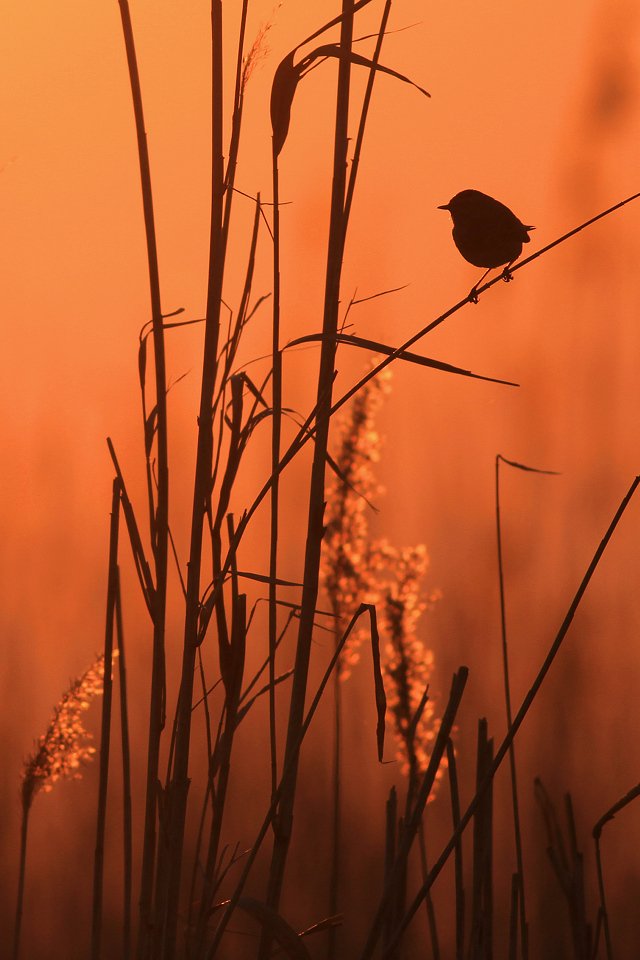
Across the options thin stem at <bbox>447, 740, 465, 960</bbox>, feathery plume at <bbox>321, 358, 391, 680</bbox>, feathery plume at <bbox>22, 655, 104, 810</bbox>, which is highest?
feathery plume at <bbox>321, 358, 391, 680</bbox>

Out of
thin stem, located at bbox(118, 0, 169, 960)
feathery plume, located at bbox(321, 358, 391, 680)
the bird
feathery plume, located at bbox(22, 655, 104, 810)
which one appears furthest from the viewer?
feathery plume, located at bbox(321, 358, 391, 680)

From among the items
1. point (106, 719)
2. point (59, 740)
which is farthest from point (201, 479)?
point (59, 740)

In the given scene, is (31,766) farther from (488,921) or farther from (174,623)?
(174,623)

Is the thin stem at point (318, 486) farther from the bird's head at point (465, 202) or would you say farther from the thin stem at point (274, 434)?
the bird's head at point (465, 202)

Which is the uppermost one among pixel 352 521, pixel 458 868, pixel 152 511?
pixel 352 521

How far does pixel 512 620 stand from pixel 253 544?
642 mm

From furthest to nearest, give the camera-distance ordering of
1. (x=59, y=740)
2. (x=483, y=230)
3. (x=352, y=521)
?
1. (x=352, y=521)
2. (x=59, y=740)
3. (x=483, y=230)

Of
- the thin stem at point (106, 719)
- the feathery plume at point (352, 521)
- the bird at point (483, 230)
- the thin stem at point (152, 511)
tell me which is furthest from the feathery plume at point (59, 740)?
the bird at point (483, 230)

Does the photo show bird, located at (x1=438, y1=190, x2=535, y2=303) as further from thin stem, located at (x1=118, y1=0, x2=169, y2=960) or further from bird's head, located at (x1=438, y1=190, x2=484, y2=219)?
thin stem, located at (x1=118, y1=0, x2=169, y2=960)

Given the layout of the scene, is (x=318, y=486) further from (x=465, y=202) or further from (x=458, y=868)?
(x=458, y=868)

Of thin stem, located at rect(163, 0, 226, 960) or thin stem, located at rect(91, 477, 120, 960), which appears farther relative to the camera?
thin stem, located at rect(91, 477, 120, 960)

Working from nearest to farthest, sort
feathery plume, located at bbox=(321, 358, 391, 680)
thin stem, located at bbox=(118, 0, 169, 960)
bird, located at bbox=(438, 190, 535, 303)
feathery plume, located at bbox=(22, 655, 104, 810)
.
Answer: thin stem, located at bbox=(118, 0, 169, 960), bird, located at bbox=(438, 190, 535, 303), feathery plume, located at bbox=(22, 655, 104, 810), feathery plume, located at bbox=(321, 358, 391, 680)

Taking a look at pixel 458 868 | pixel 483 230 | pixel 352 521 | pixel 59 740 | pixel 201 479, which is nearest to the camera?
pixel 201 479

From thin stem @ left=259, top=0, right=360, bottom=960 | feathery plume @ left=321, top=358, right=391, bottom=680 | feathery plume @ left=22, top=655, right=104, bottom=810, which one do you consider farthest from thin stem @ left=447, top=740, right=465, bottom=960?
feathery plume @ left=321, top=358, right=391, bottom=680
